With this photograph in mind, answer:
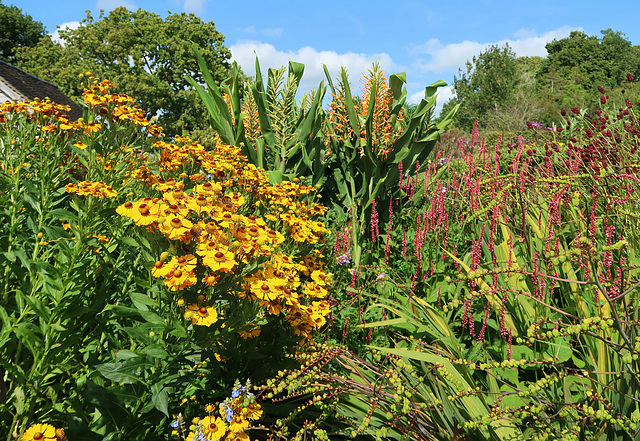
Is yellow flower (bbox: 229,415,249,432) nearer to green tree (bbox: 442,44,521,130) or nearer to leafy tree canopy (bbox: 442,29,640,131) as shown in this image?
leafy tree canopy (bbox: 442,29,640,131)

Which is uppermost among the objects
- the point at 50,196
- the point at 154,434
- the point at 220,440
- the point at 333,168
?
the point at 333,168

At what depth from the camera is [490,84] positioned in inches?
1190

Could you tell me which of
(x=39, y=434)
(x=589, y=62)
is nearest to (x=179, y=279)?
(x=39, y=434)

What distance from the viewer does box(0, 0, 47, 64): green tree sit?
1262 inches

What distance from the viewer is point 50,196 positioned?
2.19 meters

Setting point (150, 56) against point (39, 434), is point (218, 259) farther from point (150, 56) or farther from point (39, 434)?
point (150, 56)

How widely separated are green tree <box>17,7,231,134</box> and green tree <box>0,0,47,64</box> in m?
9.54

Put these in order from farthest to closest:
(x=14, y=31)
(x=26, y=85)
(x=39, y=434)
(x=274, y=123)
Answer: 1. (x=14, y=31)
2. (x=26, y=85)
3. (x=274, y=123)
4. (x=39, y=434)

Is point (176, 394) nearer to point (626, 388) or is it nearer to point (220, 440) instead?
point (220, 440)

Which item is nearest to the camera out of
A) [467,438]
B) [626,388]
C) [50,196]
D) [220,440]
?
[220,440]

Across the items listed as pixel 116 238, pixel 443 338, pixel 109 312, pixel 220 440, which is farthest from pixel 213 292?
pixel 443 338

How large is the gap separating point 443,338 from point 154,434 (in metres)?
1.49

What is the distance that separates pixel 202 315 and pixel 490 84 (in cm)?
3331

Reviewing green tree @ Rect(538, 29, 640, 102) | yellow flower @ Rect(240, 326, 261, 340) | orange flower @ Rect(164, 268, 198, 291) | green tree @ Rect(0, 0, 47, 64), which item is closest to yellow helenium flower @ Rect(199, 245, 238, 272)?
orange flower @ Rect(164, 268, 198, 291)
